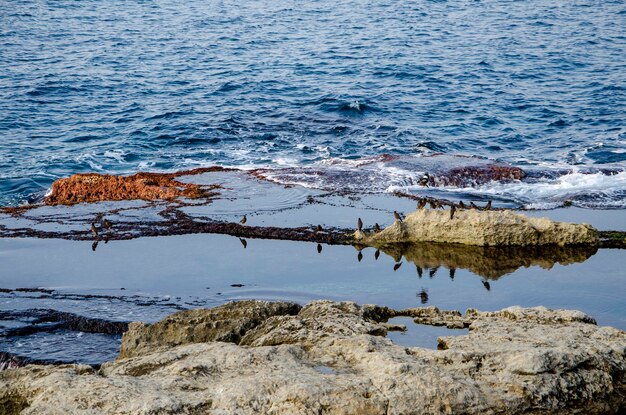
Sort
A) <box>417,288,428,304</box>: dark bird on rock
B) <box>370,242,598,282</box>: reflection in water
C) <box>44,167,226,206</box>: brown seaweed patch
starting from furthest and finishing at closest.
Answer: <box>44,167,226,206</box>: brown seaweed patch, <box>370,242,598,282</box>: reflection in water, <box>417,288,428,304</box>: dark bird on rock

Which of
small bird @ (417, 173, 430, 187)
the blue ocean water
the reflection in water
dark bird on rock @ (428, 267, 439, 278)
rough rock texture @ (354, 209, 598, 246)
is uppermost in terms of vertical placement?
the blue ocean water

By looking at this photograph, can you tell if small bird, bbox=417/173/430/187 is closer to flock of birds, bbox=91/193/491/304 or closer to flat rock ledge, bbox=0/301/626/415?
flock of birds, bbox=91/193/491/304

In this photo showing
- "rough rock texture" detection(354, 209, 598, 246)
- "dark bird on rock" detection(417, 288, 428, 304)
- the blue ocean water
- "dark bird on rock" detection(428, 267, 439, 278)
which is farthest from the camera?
the blue ocean water

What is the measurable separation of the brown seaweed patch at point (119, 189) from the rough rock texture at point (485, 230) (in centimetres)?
647

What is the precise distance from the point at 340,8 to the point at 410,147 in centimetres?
2958

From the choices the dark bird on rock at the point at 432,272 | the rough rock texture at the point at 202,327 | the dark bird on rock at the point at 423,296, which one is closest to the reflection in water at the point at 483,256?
the dark bird on rock at the point at 432,272

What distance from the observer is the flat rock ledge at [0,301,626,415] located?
25.6 ft

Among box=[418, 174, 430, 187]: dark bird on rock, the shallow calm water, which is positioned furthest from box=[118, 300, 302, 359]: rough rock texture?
box=[418, 174, 430, 187]: dark bird on rock

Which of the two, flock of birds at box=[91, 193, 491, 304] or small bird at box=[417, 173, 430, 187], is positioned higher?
small bird at box=[417, 173, 430, 187]

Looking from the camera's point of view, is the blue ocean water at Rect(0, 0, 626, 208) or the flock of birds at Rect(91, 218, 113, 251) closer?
the flock of birds at Rect(91, 218, 113, 251)

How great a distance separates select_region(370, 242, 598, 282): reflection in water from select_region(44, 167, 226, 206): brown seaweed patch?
277 inches

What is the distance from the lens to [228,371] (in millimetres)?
8484

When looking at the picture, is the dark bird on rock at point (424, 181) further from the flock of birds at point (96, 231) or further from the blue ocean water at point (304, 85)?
the flock of birds at point (96, 231)

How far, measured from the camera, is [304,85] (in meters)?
38.2
